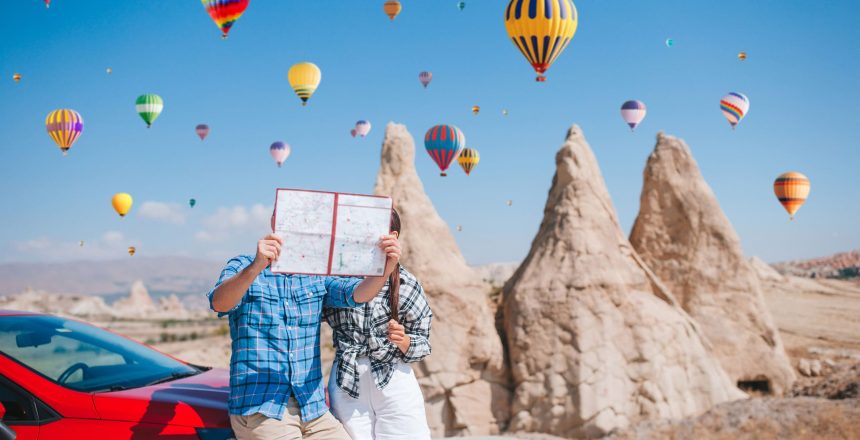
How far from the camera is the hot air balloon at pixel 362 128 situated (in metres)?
32.4

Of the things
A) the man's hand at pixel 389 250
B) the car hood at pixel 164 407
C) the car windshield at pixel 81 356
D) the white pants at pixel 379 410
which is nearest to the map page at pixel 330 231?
the man's hand at pixel 389 250

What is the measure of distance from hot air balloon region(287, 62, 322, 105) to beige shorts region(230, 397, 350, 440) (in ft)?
73.2

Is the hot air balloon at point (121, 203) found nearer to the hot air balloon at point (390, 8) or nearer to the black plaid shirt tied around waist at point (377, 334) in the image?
the hot air balloon at point (390, 8)

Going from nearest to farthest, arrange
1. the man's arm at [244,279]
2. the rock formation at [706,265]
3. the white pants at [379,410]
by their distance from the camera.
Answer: the man's arm at [244,279]
the white pants at [379,410]
the rock formation at [706,265]

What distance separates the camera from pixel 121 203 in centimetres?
3241

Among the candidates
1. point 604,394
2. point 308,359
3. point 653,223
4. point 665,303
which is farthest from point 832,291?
point 308,359

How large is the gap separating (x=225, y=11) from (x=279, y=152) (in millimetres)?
9177

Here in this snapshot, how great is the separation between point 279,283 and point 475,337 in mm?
8132

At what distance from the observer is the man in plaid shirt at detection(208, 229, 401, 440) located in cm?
284

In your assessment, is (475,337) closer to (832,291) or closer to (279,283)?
(279,283)

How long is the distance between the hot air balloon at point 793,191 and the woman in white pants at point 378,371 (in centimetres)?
2406

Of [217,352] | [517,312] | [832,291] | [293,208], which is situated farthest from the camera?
[832,291]

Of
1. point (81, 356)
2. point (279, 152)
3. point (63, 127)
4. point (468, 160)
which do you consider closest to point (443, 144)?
point (468, 160)

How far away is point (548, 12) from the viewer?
56.1 feet
